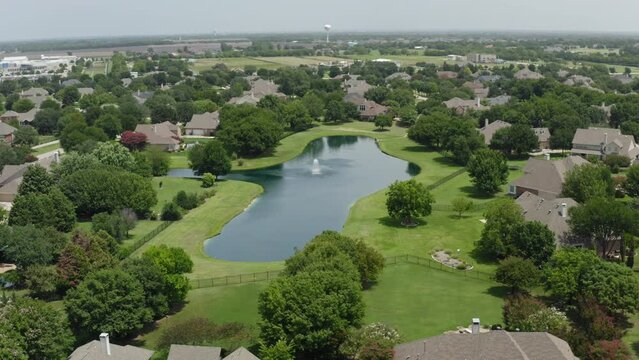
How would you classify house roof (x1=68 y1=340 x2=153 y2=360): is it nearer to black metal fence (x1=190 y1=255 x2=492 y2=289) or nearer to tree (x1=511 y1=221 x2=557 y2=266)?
black metal fence (x1=190 y1=255 x2=492 y2=289)

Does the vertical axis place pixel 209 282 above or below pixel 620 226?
below

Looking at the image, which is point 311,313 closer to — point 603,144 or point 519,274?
point 519,274

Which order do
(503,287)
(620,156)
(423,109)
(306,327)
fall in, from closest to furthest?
(306,327) < (503,287) < (620,156) < (423,109)

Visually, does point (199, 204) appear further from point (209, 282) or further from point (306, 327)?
point (306, 327)

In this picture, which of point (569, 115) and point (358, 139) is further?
point (358, 139)

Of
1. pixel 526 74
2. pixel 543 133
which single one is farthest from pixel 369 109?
pixel 526 74

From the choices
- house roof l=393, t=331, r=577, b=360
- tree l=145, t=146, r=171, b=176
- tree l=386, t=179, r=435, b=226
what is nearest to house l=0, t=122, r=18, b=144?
tree l=145, t=146, r=171, b=176

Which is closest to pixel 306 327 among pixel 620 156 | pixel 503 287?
pixel 503 287

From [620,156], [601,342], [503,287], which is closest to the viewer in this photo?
[601,342]
